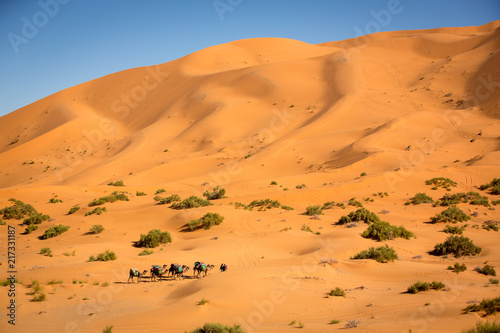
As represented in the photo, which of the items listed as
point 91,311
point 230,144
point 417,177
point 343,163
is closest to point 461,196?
point 417,177

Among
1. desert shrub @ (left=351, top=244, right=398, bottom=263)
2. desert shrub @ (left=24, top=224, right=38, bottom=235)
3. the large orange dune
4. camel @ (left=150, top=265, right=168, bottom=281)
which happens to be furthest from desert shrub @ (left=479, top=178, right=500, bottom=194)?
desert shrub @ (left=24, top=224, right=38, bottom=235)

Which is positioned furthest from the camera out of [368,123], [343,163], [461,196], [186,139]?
[186,139]

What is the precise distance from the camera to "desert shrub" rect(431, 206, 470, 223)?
56.0 feet

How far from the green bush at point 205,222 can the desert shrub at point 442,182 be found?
45.6ft

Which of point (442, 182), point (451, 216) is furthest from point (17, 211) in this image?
point (442, 182)

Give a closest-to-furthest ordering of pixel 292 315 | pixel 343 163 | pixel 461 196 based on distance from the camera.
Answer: pixel 292 315
pixel 461 196
pixel 343 163

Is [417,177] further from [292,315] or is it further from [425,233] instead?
[292,315]

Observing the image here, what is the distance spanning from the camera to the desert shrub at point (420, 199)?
20.1 m

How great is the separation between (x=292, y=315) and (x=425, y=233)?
10.1m

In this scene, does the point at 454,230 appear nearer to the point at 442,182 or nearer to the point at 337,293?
the point at 442,182

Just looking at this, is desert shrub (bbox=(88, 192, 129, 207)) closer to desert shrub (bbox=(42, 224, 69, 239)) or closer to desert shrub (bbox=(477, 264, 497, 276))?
desert shrub (bbox=(42, 224, 69, 239))

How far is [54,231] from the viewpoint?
1614cm

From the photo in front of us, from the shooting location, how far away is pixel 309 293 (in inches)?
322

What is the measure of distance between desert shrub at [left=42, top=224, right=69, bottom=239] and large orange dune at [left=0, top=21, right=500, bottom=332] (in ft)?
2.42
